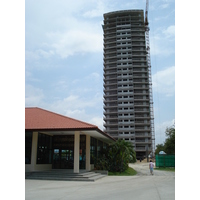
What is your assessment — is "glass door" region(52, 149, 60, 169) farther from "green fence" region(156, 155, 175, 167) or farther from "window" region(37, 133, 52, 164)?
"green fence" region(156, 155, 175, 167)

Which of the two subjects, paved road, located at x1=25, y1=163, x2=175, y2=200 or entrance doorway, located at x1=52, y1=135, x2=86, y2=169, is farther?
entrance doorway, located at x1=52, y1=135, x2=86, y2=169

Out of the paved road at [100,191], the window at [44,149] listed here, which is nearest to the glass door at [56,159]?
the window at [44,149]

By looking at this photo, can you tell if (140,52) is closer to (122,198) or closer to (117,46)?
(117,46)

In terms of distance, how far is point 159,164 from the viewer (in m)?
29.5

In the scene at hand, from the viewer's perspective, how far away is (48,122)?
1808 cm

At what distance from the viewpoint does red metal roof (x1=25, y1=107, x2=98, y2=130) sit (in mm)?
16391

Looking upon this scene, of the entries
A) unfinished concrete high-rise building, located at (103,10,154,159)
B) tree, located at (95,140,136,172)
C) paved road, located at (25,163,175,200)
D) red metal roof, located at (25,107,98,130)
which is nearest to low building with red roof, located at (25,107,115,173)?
red metal roof, located at (25,107,98,130)

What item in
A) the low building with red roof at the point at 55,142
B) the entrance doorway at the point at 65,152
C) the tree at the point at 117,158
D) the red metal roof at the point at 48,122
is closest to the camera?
the red metal roof at the point at 48,122

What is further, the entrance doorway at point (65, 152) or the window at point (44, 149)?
the entrance doorway at point (65, 152)

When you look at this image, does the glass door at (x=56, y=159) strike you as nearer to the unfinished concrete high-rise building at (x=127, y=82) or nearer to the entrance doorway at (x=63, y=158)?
the entrance doorway at (x=63, y=158)

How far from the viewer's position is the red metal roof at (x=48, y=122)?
1639cm
